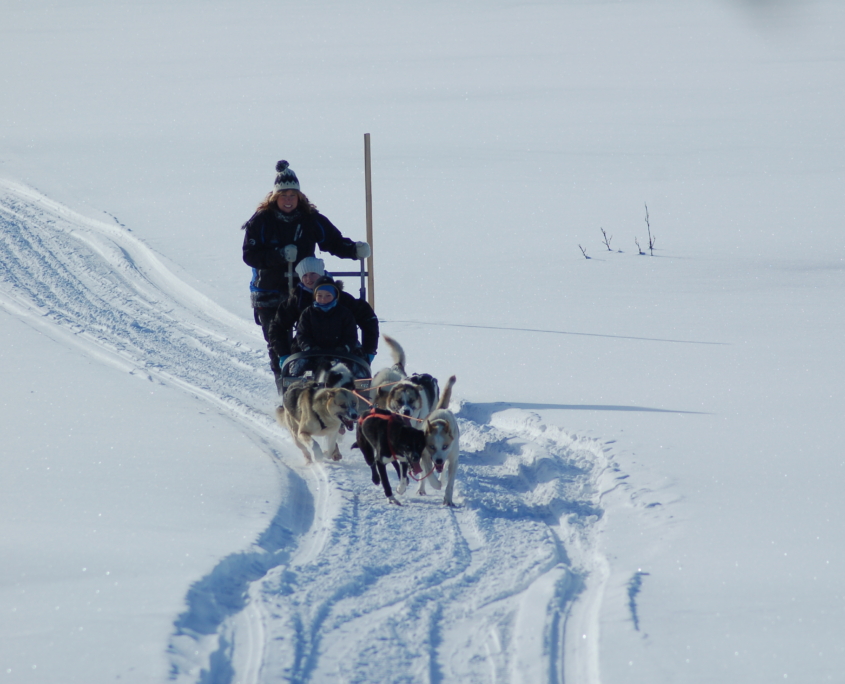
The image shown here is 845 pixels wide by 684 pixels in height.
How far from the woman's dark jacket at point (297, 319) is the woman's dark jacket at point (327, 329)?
0.10m

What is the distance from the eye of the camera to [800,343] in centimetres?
778

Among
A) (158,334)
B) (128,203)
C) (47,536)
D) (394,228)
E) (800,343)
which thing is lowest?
(47,536)

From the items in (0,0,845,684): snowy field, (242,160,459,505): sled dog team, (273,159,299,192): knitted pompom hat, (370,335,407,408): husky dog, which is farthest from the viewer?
(273,159,299,192): knitted pompom hat

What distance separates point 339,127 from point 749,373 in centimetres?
1584

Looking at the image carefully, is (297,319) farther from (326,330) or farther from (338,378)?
(338,378)

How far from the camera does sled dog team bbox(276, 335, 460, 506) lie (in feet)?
16.5

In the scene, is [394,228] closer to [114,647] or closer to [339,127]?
[339,127]

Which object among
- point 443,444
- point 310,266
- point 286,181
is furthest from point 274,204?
point 443,444

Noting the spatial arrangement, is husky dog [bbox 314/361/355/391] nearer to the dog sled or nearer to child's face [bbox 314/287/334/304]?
the dog sled

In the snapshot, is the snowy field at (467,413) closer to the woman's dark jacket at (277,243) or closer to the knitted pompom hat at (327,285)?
the woman's dark jacket at (277,243)

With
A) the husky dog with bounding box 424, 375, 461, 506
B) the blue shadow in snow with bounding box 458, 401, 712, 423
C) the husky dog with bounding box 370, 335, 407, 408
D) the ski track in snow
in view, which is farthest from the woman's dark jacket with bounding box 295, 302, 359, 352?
the husky dog with bounding box 424, 375, 461, 506

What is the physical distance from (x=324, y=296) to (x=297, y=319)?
451 mm

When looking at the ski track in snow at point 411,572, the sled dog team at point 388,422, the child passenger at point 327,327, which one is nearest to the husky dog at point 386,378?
the sled dog team at point 388,422

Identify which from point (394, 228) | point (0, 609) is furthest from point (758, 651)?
point (394, 228)
